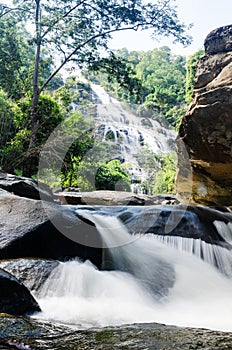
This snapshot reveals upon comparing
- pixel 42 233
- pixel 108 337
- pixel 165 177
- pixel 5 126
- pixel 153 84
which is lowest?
pixel 108 337

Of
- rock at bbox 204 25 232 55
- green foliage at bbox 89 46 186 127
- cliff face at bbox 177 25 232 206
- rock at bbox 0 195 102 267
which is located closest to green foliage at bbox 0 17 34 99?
green foliage at bbox 89 46 186 127

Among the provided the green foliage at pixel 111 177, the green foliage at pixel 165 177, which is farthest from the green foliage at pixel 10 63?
the green foliage at pixel 165 177

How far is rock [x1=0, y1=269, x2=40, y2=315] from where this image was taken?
2520 mm

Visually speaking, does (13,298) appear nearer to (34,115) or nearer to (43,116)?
(34,115)

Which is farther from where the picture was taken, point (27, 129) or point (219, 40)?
point (27, 129)

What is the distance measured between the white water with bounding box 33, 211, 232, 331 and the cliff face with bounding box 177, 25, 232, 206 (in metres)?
2.56

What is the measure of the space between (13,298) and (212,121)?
4553mm

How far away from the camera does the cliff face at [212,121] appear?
5672 mm

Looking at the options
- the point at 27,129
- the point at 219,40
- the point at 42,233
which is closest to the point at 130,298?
the point at 42,233

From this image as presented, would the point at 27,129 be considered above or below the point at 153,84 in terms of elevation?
below

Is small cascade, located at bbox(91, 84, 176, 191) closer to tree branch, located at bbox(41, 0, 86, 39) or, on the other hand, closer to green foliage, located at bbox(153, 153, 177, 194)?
green foliage, located at bbox(153, 153, 177, 194)

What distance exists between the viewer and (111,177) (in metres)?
16.2

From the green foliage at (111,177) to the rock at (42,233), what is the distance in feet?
36.9

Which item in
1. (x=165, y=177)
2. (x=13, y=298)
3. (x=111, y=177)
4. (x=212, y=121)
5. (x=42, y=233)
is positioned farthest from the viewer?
(x=165, y=177)
